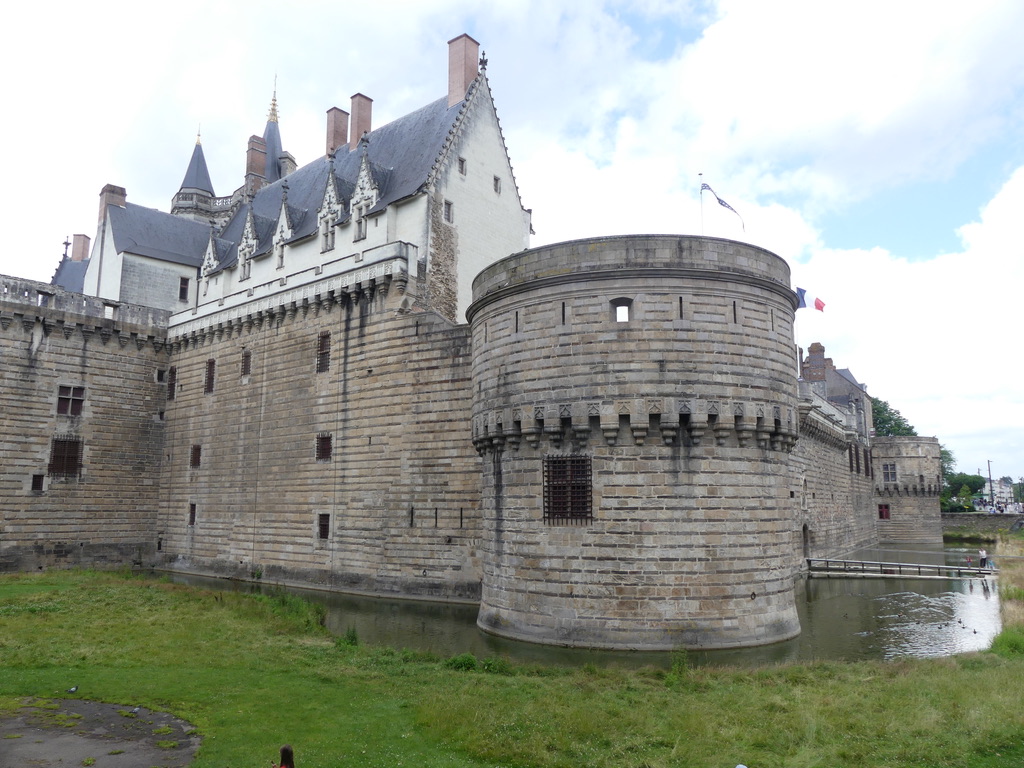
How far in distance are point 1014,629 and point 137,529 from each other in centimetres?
3719

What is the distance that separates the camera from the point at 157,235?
42.9 metres

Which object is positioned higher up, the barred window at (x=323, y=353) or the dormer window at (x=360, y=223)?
the dormer window at (x=360, y=223)

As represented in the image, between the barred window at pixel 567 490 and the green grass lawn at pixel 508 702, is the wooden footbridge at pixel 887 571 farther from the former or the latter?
the barred window at pixel 567 490

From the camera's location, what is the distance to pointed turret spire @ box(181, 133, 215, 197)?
165 ft

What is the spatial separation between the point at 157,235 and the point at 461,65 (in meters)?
20.9

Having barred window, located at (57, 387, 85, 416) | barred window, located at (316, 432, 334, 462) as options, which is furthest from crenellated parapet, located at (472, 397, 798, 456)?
barred window, located at (57, 387, 85, 416)

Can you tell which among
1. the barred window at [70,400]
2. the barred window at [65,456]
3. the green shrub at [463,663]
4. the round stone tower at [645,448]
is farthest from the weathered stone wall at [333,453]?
the green shrub at [463,663]

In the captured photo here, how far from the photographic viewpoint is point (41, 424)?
1406 inches

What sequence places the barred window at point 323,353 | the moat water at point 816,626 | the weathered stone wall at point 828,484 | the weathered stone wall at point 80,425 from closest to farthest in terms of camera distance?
the moat water at point 816,626 < the barred window at point 323,353 < the weathered stone wall at point 80,425 < the weathered stone wall at point 828,484

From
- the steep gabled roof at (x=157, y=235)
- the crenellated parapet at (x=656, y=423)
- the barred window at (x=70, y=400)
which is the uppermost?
the steep gabled roof at (x=157, y=235)

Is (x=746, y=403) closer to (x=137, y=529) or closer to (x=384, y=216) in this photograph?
(x=384, y=216)

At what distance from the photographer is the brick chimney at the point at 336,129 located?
3981 centimetres

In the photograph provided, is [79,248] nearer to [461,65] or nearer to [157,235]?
[157,235]

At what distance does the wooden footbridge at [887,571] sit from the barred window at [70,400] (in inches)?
1424
